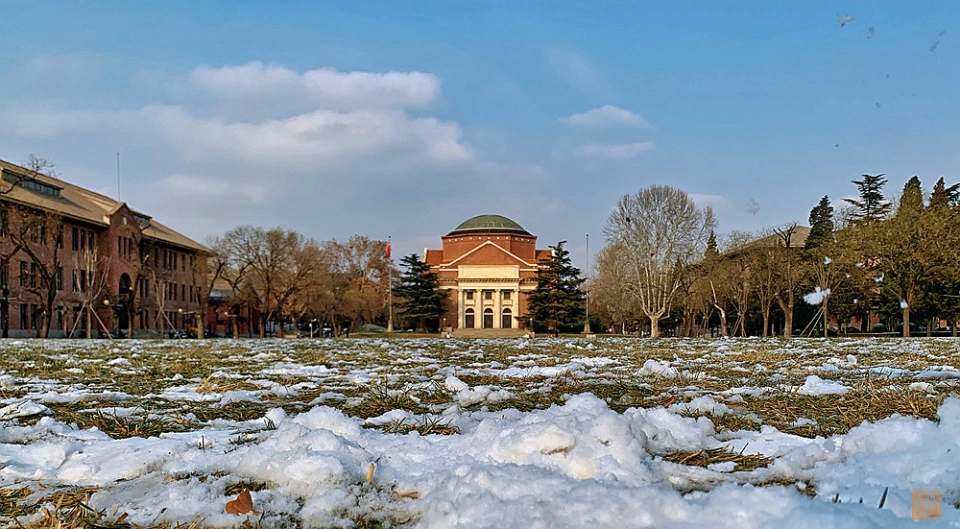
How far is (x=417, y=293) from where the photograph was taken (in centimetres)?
6500

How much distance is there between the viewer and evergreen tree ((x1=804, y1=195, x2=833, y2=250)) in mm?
41875

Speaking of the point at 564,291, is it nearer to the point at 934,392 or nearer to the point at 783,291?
the point at 783,291

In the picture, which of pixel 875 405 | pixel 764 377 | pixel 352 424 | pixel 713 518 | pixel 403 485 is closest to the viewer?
pixel 713 518

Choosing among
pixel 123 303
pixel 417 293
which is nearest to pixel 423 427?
pixel 123 303

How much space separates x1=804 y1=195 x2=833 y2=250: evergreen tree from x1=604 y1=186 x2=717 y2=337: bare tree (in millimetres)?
9154

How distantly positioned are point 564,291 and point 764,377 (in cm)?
5259

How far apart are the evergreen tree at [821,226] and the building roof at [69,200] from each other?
46.3m

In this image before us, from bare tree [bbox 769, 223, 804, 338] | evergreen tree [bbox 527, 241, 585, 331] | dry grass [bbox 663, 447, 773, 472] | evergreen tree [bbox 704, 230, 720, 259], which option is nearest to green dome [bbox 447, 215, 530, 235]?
evergreen tree [bbox 527, 241, 585, 331]

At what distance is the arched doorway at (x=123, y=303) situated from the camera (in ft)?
166

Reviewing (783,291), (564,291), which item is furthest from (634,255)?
(564,291)

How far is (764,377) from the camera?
230 inches

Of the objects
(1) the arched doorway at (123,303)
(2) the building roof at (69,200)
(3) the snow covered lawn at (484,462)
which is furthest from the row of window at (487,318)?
(3) the snow covered lawn at (484,462)

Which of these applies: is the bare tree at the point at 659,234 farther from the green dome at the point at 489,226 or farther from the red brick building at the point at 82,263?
the green dome at the point at 489,226

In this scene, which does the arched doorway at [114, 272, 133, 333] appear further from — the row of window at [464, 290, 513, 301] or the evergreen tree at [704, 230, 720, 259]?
the evergreen tree at [704, 230, 720, 259]
